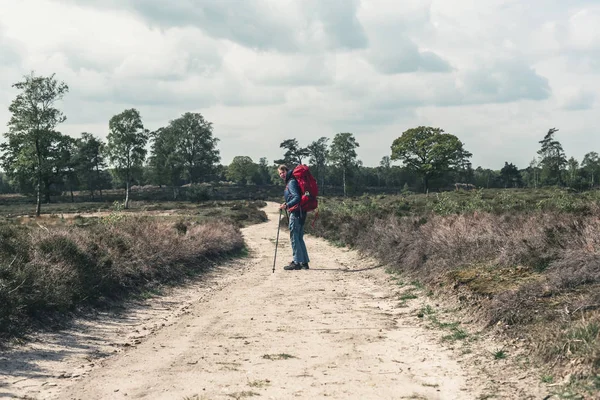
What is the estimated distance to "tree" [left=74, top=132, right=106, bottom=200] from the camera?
92.3 meters

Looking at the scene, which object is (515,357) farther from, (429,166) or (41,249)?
(429,166)

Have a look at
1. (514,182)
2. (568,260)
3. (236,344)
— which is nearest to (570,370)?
(568,260)

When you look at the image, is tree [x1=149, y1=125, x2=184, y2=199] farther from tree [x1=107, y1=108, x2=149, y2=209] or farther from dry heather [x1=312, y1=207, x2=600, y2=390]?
dry heather [x1=312, y1=207, x2=600, y2=390]

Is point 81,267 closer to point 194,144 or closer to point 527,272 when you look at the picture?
point 527,272

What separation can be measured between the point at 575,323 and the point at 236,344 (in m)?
3.95

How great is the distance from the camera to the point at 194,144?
93812 mm

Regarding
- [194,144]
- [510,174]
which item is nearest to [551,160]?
[510,174]

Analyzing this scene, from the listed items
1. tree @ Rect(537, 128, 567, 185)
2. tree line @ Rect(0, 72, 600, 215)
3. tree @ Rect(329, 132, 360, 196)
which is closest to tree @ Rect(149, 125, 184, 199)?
tree line @ Rect(0, 72, 600, 215)

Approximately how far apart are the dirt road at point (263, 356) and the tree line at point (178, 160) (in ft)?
130

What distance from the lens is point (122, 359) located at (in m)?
6.21

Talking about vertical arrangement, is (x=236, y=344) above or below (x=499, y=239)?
below

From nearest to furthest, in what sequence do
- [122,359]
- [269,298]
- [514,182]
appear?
[122,359] → [269,298] → [514,182]

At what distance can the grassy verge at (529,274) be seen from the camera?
16.4ft

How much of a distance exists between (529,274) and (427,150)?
7815 centimetres
